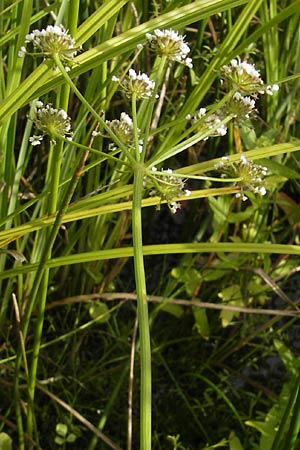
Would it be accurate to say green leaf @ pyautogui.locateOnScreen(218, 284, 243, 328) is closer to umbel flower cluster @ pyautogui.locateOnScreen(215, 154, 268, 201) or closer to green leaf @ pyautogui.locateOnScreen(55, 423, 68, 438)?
green leaf @ pyautogui.locateOnScreen(55, 423, 68, 438)

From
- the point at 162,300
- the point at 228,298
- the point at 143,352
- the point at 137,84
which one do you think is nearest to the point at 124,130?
the point at 137,84

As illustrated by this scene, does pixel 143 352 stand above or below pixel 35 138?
below

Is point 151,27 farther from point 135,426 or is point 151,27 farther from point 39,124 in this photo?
point 135,426

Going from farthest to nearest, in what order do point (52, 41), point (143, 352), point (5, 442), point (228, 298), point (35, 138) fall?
point (228, 298) < point (5, 442) < point (35, 138) < point (52, 41) < point (143, 352)

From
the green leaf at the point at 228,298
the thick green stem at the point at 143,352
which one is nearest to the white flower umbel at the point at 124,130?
the thick green stem at the point at 143,352

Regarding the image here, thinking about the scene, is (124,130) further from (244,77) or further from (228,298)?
(228,298)

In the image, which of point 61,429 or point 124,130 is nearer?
point 124,130

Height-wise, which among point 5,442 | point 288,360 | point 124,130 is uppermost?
point 124,130

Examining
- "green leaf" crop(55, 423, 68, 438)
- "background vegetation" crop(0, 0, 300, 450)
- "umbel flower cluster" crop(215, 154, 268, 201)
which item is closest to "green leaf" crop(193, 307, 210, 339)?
"background vegetation" crop(0, 0, 300, 450)

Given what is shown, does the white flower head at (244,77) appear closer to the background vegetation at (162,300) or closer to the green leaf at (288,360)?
the background vegetation at (162,300)

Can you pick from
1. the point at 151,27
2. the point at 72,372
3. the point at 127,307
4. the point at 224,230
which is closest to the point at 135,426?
the point at 72,372

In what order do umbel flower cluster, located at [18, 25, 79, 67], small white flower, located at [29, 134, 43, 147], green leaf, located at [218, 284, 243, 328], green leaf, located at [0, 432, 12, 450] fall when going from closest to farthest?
umbel flower cluster, located at [18, 25, 79, 67] → small white flower, located at [29, 134, 43, 147] → green leaf, located at [0, 432, 12, 450] → green leaf, located at [218, 284, 243, 328]
